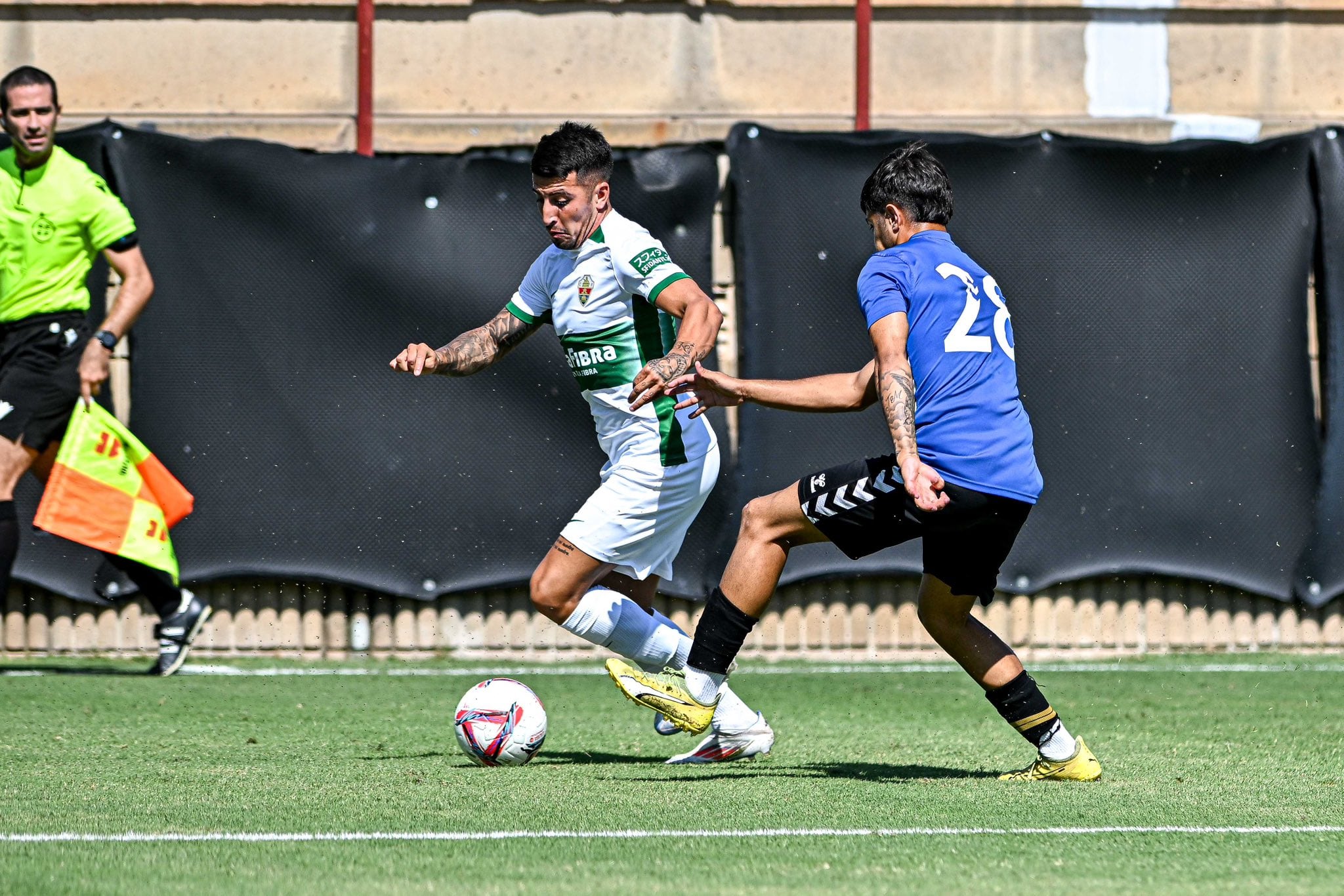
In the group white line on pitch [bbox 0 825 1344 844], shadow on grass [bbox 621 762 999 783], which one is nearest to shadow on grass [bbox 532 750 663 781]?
shadow on grass [bbox 621 762 999 783]

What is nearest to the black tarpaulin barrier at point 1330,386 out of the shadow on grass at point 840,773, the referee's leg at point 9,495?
the shadow on grass at point 840,773

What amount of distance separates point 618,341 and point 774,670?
2983mm

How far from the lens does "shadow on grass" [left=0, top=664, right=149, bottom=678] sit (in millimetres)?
7664

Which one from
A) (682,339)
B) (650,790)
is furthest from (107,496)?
(650,790)

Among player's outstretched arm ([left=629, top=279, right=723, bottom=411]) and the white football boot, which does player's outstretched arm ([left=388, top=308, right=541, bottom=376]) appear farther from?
the white football boot

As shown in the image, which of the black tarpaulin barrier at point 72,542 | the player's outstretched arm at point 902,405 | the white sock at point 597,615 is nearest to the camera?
the player's outstretched arm at point 902,405

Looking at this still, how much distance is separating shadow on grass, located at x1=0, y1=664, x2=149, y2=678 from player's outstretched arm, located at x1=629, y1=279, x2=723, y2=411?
11.2 feet

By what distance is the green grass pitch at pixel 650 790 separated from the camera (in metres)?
3.57

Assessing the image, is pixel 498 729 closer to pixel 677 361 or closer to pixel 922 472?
pixel 677 361

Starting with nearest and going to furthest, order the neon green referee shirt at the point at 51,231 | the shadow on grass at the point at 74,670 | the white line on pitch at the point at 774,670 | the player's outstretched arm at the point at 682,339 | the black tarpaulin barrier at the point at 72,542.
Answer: the player's outstretched arm at the point at 682,339 < the neon green referee shirt at the point at 51,231 < the shadow on grass at the point at 74,670 < the white line on pitch at the point at 774,670 < the black tarpaulin barrier at the point at 72,542

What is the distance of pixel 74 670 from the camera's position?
25.7 ft

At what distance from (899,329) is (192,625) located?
392cm

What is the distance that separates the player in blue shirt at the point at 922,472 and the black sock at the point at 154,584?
309 centimetres

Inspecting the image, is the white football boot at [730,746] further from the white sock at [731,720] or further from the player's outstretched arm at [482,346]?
the player's outstretched arm at [482,346]
